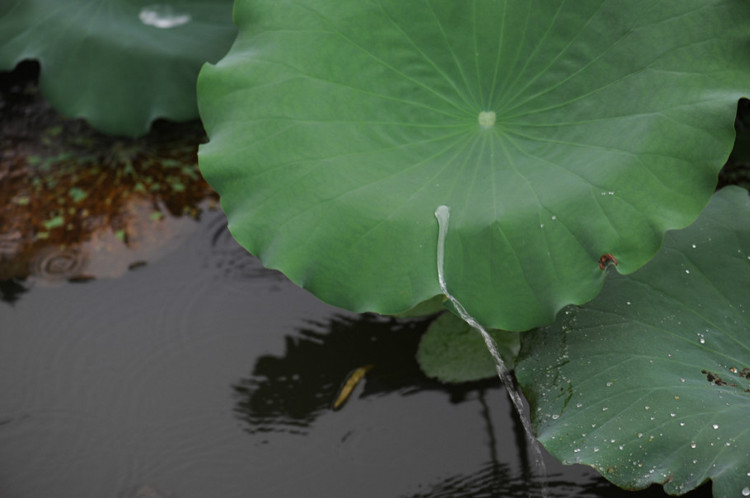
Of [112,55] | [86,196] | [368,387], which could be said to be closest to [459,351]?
[368,387]

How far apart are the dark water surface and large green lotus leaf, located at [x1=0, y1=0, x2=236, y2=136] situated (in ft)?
1.52

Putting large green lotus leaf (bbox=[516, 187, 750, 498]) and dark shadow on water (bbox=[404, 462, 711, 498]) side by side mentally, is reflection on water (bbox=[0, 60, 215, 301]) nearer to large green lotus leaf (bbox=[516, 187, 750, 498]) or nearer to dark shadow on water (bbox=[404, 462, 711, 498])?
dark shadow on water (bbox=[404, 462, 711, 498])

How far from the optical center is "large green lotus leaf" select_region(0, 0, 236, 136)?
2154mm

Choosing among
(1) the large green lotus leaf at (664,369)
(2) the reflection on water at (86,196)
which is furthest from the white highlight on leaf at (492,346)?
(2) the reflection on water at (86,196)

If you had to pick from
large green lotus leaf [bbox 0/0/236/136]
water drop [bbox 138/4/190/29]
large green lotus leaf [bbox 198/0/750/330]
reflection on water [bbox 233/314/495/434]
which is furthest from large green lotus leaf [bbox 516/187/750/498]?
water drop [bbox 138/4/190/29]

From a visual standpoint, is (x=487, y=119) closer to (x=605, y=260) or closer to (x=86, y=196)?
(x=605, y=260)

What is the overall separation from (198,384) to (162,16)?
1125mm

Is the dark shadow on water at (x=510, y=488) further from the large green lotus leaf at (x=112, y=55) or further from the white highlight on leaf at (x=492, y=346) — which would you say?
the large green lotus leaf at (x=112, y=55)

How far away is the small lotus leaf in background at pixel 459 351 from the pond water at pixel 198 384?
3 centimetres

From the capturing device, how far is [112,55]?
7.07 ft

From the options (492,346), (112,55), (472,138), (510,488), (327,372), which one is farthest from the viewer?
(112,55)

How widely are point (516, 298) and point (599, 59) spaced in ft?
1.71

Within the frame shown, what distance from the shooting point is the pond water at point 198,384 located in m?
1.68

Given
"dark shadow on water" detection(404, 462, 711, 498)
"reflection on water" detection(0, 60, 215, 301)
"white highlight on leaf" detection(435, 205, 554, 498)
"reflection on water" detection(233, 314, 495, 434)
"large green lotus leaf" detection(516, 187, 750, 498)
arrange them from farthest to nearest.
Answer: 1. "reflection on water" detection(0, 60, 215, 301)
2. "reflection on water" detection(233, 314, 495, 434)
3. "dark shadow on water" detection(404, 462, 711, 498)
4. "white highlight on leaf" detection(435, 205, 554, 498)
5. "large green lotus leaf" detection(516, 187, 750, 498)
